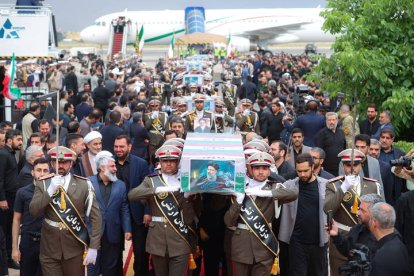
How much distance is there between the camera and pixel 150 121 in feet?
46.5

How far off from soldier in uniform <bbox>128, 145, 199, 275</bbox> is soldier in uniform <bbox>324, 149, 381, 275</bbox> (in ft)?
4.58

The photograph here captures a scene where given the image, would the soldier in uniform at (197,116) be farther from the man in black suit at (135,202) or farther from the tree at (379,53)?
the man in black suit at (135,202)

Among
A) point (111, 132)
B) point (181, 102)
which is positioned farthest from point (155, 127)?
point (181, 102)

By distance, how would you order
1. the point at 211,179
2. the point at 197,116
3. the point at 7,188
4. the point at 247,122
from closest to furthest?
1. the point at 211,179
2. the point at 7,188
3. the point at 197,116
4. the point at 247,122

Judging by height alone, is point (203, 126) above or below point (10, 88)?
below

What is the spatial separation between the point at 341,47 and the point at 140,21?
1943 inches

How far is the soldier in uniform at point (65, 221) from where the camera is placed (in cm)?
827

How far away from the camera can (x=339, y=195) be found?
848 cm

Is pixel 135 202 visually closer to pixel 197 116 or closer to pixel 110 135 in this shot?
pixel 110 135

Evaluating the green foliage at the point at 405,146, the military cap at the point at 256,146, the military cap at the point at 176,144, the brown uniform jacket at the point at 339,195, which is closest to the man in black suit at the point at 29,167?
the military cap at the point at 176,144

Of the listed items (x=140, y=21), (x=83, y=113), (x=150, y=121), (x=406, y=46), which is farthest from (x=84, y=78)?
(x=140, y=21)

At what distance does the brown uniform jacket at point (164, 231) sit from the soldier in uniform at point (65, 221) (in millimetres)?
476

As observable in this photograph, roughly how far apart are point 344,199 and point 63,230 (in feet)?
9.04

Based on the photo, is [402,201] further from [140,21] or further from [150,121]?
[140,21]
